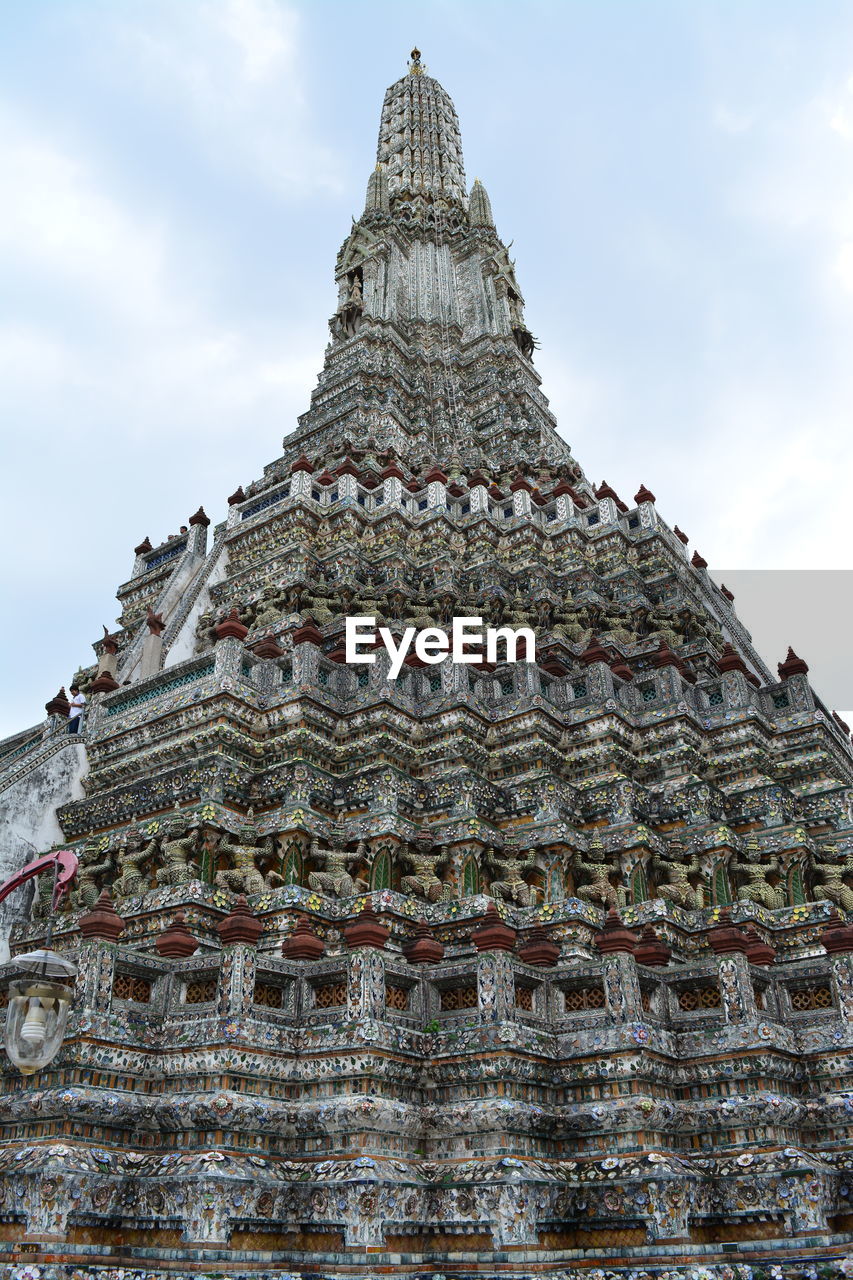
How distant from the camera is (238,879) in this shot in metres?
15.0

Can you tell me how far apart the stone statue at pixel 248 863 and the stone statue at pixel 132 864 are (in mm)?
1265

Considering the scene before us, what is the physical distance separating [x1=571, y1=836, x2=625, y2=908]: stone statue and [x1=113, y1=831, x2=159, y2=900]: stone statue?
22.6ft

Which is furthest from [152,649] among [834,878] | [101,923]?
[834,878]

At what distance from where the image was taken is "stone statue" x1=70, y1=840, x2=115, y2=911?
16.6 meters

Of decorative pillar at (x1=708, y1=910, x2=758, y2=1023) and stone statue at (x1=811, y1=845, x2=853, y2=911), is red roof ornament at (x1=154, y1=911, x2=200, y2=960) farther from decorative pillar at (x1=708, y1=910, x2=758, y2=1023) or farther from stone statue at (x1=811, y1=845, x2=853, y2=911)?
stone statue at (x1=811, y1=845, x2=853, y2=911)

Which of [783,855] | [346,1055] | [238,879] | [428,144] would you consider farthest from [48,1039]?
[428,144]

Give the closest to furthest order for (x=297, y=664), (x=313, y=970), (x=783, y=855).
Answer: (x=313, y=970) → (x=783, y=855) → (x=297, y=664)

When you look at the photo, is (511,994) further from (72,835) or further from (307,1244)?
(72,835)

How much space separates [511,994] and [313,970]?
7.67 feet

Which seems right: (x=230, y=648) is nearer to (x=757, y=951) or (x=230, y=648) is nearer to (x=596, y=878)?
(x=596, y=878)

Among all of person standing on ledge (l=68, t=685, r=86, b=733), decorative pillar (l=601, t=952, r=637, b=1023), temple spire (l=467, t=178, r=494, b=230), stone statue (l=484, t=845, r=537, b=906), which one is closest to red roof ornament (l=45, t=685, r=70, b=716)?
person standing on ledge (l=68, t=685, r=86, b=733)

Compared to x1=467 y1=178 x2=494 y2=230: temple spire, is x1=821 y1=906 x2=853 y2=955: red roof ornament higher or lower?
lower

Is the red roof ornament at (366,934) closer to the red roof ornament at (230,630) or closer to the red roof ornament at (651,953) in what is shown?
the red roof ornament at (651,953)

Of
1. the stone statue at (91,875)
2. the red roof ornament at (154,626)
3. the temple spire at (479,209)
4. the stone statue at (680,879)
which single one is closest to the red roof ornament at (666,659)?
the stone statue at (680,879)
